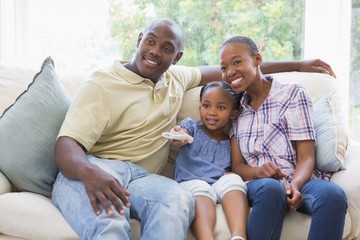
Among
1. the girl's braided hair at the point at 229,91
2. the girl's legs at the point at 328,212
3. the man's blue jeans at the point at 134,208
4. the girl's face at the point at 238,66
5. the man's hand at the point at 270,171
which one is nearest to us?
the man's blue jeans at the point at 134,208

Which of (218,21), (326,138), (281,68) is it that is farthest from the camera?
(218,21)

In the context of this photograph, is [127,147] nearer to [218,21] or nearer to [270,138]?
[270,138]

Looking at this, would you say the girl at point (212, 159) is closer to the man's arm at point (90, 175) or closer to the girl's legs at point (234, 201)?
the girl's legs at point (234, 201)

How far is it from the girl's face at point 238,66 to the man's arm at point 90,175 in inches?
25.2

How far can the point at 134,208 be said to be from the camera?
171cm

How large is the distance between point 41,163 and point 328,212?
1.01 m

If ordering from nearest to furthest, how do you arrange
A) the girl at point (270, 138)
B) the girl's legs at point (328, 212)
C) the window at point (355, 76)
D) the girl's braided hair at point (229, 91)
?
the girl's legs at point (328, 212) < the girl at point (270, 138) < the girl's braided hair at point (229, 91) < the window at point (355, 76)

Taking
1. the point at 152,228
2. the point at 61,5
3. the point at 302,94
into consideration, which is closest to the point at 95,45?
the point at 61,5

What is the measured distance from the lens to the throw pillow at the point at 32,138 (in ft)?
6.03

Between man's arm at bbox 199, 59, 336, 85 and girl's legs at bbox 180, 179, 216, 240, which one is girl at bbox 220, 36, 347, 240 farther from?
man's arm at bbox 199, 59, 336, 85

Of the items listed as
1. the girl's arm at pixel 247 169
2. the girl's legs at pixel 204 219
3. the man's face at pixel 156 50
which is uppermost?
the man's face at pixel 156 50

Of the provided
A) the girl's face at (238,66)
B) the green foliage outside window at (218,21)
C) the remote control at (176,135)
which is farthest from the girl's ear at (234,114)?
the green foliage outside window at (218,21)

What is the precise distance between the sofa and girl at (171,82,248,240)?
61 millimetres

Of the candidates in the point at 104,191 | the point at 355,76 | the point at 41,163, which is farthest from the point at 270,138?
the point at 355,76
